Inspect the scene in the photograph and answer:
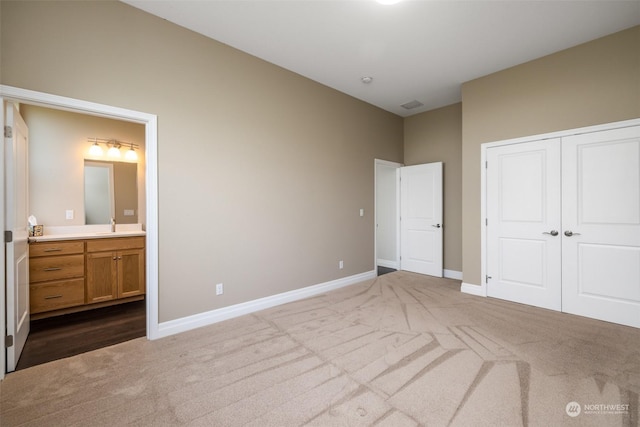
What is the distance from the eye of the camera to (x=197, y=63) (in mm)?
2885

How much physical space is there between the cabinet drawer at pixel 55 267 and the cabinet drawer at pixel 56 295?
0.23 feet

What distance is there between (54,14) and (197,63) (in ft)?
3.55

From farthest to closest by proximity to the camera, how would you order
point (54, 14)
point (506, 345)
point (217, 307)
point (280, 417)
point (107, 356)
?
1. point (217, 307)
2. point (506, 345)
3. point (107, 356)
4. point (54, 14)
5. point (280, 417)

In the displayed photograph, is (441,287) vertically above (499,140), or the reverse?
(499,140)

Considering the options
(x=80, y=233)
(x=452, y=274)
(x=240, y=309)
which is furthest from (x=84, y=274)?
(x=452, y=274)

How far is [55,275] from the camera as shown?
3.20m

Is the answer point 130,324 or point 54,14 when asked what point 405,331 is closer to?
point 130,324

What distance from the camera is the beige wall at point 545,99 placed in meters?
2.91

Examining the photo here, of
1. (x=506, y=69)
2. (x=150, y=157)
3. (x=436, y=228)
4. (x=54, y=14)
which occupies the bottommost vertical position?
(x=436, y=228)

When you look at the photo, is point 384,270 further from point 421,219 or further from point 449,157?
point 449,157

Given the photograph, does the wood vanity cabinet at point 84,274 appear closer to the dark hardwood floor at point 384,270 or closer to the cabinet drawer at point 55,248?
the cabinet drawer at point 55,248

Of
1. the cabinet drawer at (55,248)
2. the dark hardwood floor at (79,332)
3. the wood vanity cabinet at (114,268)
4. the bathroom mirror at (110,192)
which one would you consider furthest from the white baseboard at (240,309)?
the bathroom mirror at (110,192)

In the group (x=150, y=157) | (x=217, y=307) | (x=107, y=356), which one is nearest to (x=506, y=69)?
(x=150, y=157)

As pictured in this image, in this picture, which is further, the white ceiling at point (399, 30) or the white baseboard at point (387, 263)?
the white baseboard at point (387, 263)
